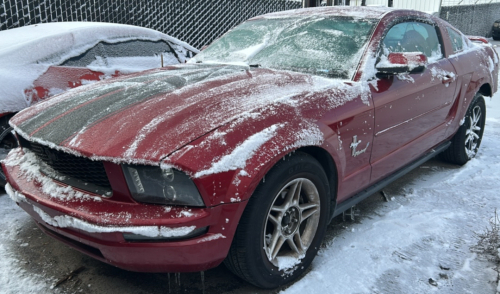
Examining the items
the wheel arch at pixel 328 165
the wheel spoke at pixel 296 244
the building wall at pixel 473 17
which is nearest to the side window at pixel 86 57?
the wheel arch at pixel 328 165

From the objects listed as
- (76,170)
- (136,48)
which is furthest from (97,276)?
(136,48)

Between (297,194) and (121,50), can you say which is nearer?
(297,194)

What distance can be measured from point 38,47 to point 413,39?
11.2 ft

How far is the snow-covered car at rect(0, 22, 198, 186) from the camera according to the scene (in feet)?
11.7

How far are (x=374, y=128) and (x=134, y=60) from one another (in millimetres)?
3037

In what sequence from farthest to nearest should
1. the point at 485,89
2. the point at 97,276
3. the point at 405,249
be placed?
the point at 485,89 → the point at 405,249 → the point at 97,276

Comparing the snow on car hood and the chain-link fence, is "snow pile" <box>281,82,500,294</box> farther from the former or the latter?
the chain-link fence

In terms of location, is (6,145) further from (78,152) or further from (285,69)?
(285,69)

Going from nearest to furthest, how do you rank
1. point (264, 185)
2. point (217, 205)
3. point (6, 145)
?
point (217, 205), point (264, 185), point (6, 145)

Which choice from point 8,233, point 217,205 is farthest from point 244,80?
point 8,233

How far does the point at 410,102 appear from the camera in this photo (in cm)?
315

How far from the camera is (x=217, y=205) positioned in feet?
6.32

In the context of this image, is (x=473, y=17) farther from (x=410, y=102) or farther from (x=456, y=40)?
(x=410, y=102)

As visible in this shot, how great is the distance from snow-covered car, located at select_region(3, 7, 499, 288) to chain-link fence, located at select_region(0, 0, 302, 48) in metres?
5.51
